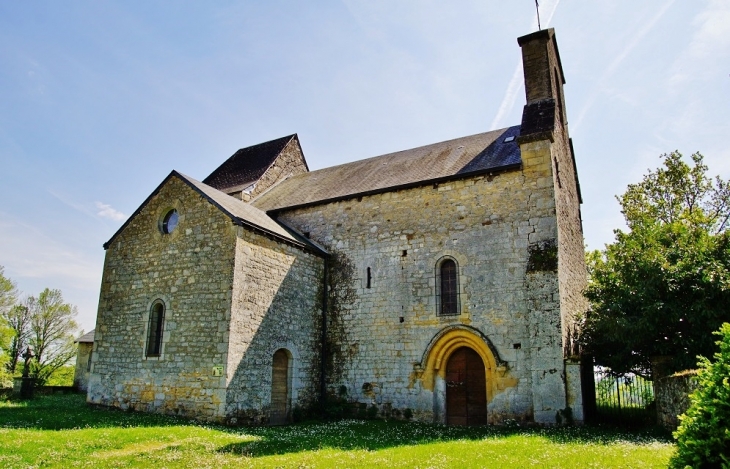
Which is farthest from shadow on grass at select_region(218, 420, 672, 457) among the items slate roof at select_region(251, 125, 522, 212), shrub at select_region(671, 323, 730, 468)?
slate roof at select_region(251, 125, 522, 212)

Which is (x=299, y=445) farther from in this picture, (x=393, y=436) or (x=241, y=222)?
(x=241, y=222)

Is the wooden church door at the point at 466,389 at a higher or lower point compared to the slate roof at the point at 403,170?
lower

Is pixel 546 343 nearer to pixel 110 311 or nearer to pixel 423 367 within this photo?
pixel 423 367

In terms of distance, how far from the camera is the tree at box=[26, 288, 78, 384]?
115 feet

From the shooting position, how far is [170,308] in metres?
14.2

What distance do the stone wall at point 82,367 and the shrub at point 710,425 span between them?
28.2m

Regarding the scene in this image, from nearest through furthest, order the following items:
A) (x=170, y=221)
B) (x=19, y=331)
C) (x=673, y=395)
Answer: (x=673, y=395), (x=170, y=221), (x=19, y=331)

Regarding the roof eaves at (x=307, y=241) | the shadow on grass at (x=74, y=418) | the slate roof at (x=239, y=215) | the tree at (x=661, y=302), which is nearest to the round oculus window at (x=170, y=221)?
the slate roof at (x=239, y=215)

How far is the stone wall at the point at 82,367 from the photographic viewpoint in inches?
1047

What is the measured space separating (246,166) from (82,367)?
1519cm

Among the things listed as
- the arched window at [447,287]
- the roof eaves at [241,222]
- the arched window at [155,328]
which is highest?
the roof eaves at [241,222]

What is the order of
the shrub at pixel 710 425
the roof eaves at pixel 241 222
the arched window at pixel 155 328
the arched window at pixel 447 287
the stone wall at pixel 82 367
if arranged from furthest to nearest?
the stone wall at pixel 82 367, the arched window at pixel 447 287, the arched window at pixel 155 328, the roof eaves at pixel 241 222, the shrub at pixel 710 425

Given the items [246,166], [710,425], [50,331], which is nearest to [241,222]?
[246,166]

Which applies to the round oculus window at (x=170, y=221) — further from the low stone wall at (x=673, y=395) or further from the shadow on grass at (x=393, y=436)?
the low stone wall at (x=673, y=395)
